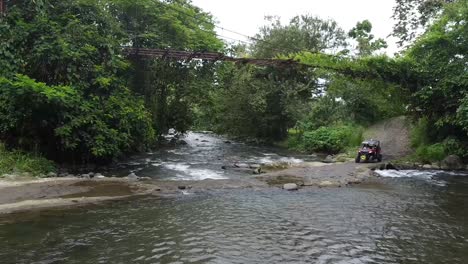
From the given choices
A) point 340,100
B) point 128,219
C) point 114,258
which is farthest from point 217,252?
point 340,100

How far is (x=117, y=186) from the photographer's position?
14516 mm

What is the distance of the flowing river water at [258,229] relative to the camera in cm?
822

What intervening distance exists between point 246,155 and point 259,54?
42.9ft

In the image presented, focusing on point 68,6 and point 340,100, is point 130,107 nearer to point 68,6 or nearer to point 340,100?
point 68,6

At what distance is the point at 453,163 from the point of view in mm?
19969

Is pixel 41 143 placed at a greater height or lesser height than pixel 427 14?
lesser

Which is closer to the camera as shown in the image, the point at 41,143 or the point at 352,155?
the point at 41,143

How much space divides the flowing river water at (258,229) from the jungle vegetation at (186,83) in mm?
6519

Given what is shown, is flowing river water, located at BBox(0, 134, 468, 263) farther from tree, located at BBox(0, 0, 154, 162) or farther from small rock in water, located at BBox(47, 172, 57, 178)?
tree, located at BBox(0, 0, 154, 162)

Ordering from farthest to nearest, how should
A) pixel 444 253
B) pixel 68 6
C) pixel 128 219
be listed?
pixel 68 6 < pixel 128 219 < pixel 444 253

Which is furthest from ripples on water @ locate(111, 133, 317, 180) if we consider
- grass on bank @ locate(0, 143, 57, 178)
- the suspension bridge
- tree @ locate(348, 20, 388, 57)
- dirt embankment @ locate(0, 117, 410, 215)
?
tree @ locate(348, 20, 388, 57)

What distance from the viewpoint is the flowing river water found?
8.22 metres

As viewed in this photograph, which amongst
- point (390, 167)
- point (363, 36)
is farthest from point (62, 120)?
point (363, 36)

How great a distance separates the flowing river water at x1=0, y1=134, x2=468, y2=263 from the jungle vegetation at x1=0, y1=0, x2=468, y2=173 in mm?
6519
